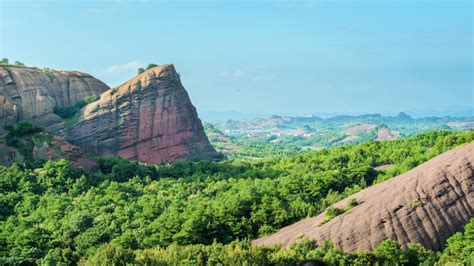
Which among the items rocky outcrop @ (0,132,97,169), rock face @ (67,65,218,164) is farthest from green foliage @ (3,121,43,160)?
rock face @ (67,65,218,164)

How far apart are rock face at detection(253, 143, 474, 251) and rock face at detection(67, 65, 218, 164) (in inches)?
1628

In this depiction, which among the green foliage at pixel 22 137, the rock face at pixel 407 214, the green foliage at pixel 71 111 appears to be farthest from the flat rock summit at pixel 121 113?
the rock face at pixel 407 214

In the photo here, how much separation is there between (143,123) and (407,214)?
4919cm

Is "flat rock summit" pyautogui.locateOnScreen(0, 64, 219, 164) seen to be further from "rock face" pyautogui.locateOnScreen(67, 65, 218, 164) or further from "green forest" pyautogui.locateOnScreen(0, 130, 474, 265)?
"green forest" pyautogui.locateOnScreen(0, 130, 474, 265)

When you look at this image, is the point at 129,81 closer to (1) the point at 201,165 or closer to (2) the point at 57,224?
(1) the point at 201,165

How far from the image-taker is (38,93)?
8812cm

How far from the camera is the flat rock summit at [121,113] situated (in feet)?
288

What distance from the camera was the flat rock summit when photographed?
8775 cm

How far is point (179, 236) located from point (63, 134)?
140ft

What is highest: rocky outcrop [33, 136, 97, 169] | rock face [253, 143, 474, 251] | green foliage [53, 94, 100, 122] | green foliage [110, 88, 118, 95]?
green foliage [110, 88, 118, 95]

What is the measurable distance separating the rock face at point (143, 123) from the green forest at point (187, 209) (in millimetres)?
10830

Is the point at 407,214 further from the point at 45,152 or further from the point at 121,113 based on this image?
the point at 121,113

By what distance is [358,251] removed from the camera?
1774 inches

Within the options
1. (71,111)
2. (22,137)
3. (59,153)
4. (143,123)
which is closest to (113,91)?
(71,111)
